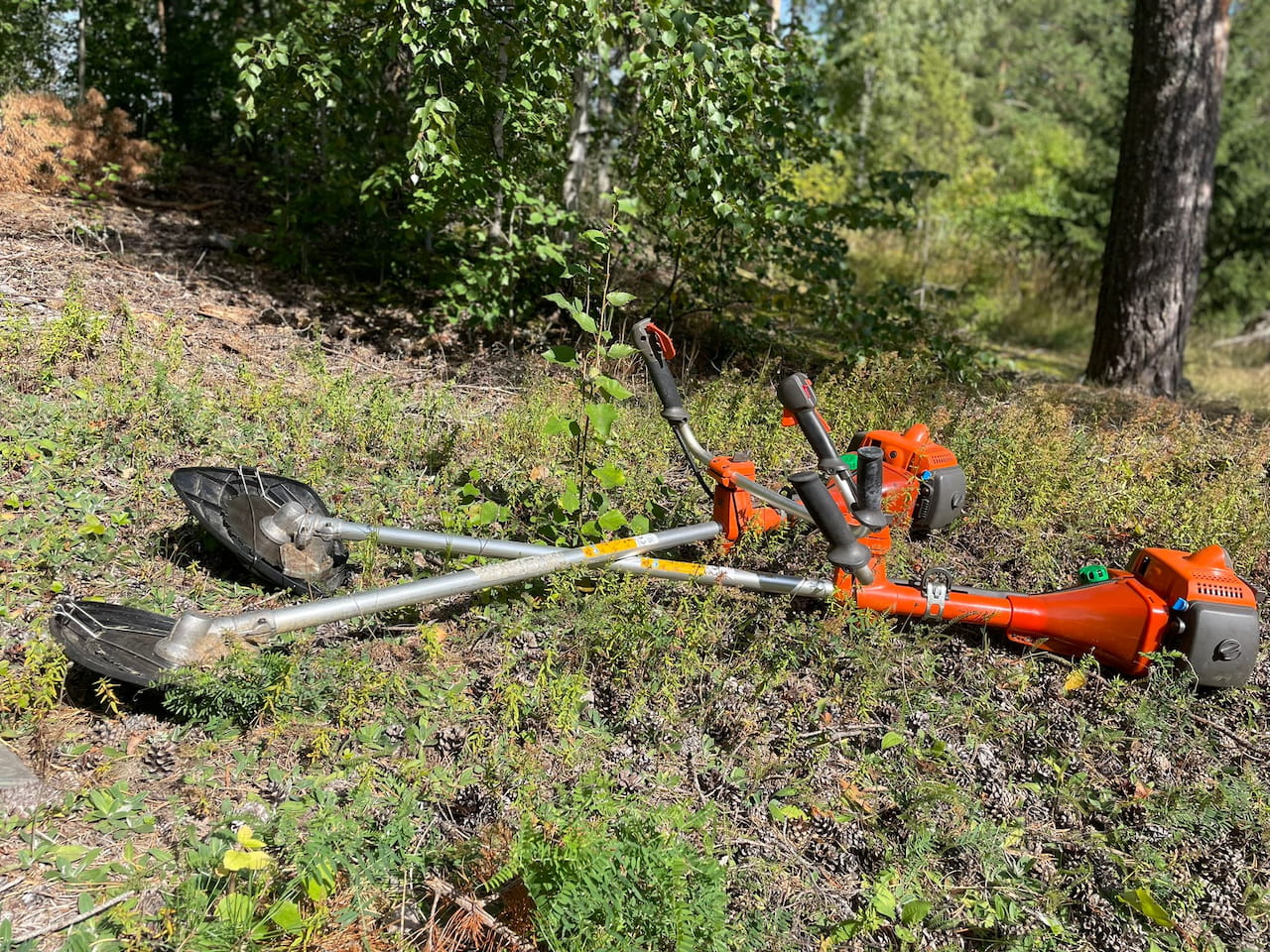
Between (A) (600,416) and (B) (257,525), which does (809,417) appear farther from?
(B) (257,525)

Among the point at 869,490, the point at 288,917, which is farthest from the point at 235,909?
the point at 869,490

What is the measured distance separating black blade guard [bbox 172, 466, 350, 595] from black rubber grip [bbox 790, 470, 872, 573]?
1685mm

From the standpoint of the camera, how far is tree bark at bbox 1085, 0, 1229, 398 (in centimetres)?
579

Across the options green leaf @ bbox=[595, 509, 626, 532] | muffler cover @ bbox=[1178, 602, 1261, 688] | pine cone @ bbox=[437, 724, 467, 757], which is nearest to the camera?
pine cone @ bbox=[437, 724, 467, 757]

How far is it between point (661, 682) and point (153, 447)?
7.78 feet

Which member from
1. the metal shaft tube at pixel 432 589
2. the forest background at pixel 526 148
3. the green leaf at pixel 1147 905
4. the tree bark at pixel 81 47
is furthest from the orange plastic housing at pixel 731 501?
the tree bark at pixel 81 47

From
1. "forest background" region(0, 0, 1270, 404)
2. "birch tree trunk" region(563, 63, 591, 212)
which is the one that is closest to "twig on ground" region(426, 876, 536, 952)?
"forest background" region(0, 0, 1270, 404)

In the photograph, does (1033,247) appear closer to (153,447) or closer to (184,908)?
(153,447)

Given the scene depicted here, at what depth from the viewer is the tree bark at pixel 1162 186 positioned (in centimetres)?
579

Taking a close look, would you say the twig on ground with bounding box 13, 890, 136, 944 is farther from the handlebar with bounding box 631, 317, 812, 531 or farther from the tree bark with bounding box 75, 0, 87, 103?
the tree bark with bounding box 75, 0, 87, 103

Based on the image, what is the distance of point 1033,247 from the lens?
1204 centimetres

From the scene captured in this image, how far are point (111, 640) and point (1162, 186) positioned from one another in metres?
6.33

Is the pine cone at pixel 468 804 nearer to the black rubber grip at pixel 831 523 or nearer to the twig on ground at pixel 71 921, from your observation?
the twig on ground at pixel 71 921

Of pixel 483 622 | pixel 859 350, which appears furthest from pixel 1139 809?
pixel 859 350
